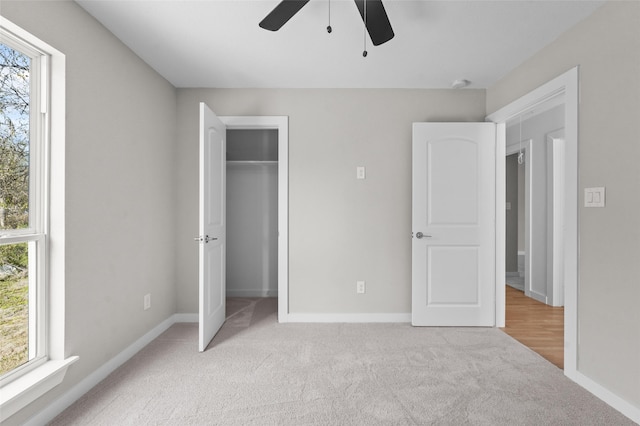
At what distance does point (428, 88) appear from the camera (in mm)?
3361

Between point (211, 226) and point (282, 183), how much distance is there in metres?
0.84

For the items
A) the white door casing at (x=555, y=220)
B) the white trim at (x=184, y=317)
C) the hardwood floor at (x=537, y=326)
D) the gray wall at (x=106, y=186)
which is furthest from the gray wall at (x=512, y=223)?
the gray wall at (x=106, y=186)

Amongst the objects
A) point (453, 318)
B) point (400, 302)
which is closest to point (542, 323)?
point (453, 318)

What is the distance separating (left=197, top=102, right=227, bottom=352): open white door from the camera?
2648 mm

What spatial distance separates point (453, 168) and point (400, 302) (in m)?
1.46

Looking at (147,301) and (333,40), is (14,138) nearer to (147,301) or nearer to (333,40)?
(147,301)

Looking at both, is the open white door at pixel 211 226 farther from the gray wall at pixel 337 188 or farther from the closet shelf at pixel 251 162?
the closet shelf at pixel 251 162

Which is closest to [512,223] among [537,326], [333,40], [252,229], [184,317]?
[537,326]

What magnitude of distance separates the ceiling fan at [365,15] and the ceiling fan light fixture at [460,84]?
1.56 meters

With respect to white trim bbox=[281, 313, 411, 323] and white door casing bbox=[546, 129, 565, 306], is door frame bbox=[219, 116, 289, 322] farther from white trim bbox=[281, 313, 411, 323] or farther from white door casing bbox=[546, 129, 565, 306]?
white door casing bbox=[546, 129, 565, 306]

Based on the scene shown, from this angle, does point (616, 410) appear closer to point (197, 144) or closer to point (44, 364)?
point (44, 364)

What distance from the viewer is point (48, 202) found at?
1.88 metres

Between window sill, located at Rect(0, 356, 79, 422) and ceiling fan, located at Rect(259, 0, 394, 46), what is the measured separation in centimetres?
221

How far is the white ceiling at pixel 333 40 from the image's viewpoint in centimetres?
205
